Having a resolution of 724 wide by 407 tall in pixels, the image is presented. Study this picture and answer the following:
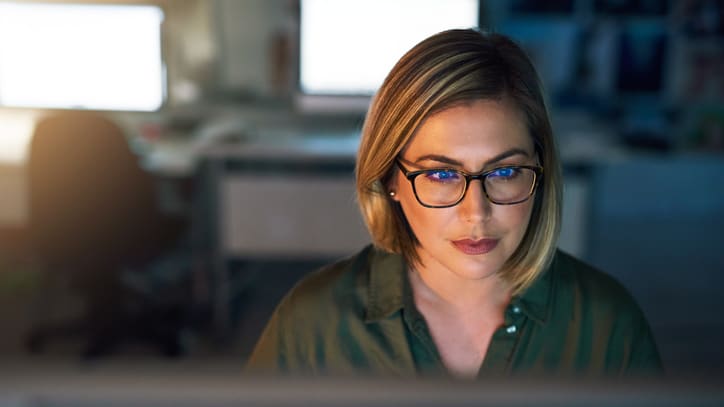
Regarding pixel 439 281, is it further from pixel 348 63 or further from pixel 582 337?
pixel 348 63

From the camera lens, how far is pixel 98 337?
269 cm

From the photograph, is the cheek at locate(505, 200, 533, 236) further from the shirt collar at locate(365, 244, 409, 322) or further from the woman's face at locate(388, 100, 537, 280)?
the shirt collar at locate(365, 244, 409, 322)

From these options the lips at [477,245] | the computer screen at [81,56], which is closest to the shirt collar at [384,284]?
the lips at [477,245]

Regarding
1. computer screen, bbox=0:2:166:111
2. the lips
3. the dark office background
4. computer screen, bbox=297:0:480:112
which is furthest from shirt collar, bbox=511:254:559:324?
computer screen, bbox=0:2:166:111

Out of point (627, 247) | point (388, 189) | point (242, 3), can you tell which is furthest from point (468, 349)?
point (627, 247)

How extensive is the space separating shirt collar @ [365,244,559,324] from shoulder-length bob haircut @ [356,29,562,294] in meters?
0.02

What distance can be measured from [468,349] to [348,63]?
199cm

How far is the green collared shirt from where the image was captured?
953 mm

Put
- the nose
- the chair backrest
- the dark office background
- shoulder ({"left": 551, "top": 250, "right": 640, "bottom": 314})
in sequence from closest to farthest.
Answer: the nose, shoulder ({"left": 551, "top": 250, "right": 640, "bottom": 314}), the chair backrest, the dark office background

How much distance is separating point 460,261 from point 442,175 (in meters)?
0.10

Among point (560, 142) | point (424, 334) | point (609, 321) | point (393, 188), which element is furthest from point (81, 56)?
point (609, 321)

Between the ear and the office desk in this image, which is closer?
the ear

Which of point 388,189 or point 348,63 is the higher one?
point 348,63

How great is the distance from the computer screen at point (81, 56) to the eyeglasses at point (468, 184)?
216 cm
